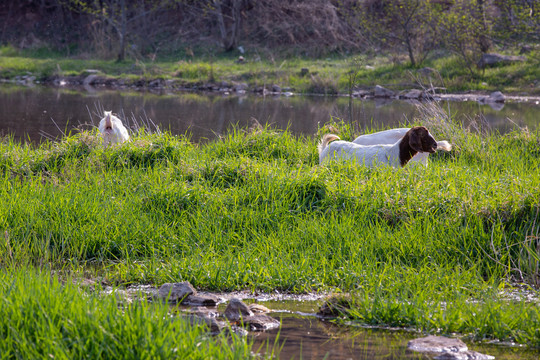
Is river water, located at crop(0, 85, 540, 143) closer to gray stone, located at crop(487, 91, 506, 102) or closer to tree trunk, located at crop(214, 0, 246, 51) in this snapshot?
gray stone, located at crop(487, 91, 506, 102)

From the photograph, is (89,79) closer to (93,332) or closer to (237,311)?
(237,311)

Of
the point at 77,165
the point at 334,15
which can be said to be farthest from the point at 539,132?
the point at 334,15

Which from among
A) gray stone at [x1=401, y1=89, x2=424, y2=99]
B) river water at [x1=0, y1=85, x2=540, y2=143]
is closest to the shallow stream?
river water at [x1=0, y1=85, x2=540, y2=143]

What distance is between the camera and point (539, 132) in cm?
833

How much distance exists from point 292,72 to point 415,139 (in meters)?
17.8

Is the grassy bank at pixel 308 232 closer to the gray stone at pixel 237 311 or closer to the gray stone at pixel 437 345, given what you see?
the gray stone at pixel 437 345

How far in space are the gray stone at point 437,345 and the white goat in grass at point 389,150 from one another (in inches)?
131

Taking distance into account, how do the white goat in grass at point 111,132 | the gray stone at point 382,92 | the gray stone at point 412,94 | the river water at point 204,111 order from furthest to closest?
the gray stone at point 382,92 → the gray stone at point 412,94 → the river water at point 204,111 → the white goat in grass at point 111,132

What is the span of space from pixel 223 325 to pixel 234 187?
2.54 meters

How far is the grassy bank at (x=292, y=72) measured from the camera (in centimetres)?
2178

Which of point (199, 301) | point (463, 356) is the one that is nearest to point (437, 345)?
point (463, 356)

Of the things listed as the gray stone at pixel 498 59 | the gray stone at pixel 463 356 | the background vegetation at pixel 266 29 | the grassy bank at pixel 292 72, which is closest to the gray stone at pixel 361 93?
the grassy bank at pixel 292 72

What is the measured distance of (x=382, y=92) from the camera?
21.4 m

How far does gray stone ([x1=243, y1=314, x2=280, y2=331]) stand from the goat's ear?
349 cm
